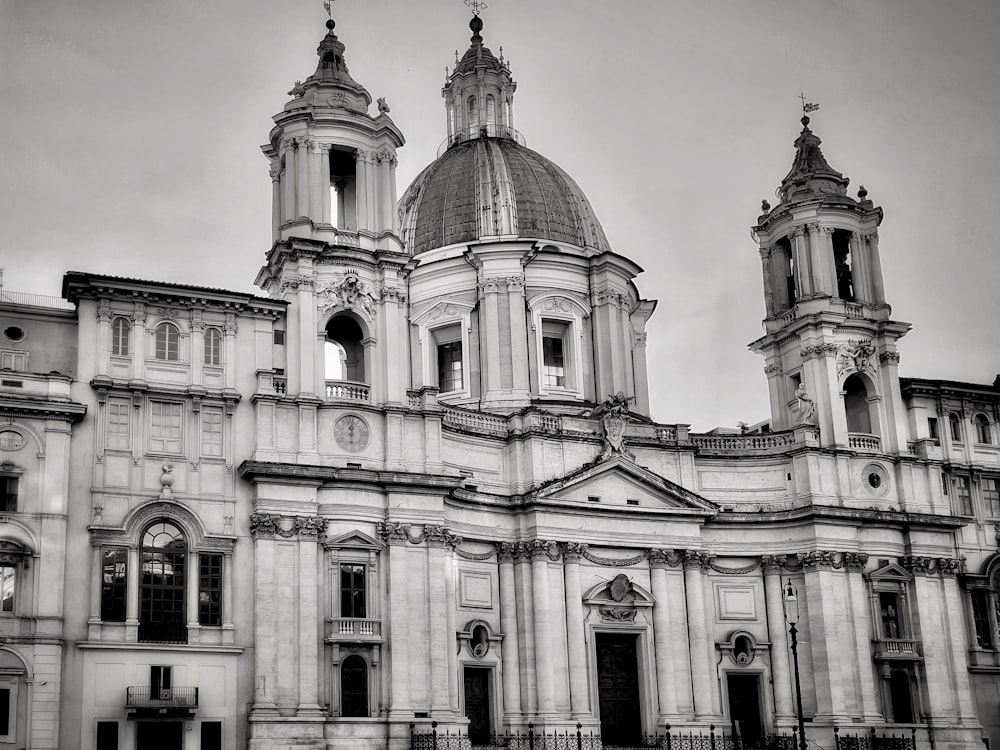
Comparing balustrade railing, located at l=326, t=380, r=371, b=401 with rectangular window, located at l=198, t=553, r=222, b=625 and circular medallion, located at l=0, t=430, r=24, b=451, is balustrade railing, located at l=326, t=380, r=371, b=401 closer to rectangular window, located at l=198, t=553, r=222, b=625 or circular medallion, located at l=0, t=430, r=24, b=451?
rectangular window, located at l=198, t=553, r=222, b=625

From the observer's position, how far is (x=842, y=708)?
187ft

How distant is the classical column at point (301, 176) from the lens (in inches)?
2127

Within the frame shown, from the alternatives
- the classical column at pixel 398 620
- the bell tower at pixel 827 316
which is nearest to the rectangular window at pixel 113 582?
the classical column at pixel 398 620

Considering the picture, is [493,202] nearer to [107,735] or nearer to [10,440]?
[10,440]

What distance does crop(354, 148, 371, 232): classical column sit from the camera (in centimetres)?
5516

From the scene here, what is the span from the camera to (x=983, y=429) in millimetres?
65250

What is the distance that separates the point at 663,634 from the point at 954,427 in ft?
61.2

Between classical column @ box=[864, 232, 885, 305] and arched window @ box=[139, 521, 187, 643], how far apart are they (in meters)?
35.1

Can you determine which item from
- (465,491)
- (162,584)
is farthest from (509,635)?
(162,584)

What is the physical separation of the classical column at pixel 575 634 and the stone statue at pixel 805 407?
1273cm

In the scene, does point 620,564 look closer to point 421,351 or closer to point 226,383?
point 421,351

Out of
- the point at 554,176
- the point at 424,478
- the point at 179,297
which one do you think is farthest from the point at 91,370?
the point at 554,176

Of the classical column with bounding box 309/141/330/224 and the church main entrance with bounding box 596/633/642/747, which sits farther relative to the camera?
the church main entrance with bounding box 596/633/642/747

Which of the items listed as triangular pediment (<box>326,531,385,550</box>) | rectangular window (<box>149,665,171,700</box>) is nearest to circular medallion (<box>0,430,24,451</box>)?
rectangular window (<box>149,665,171,700</box>)
